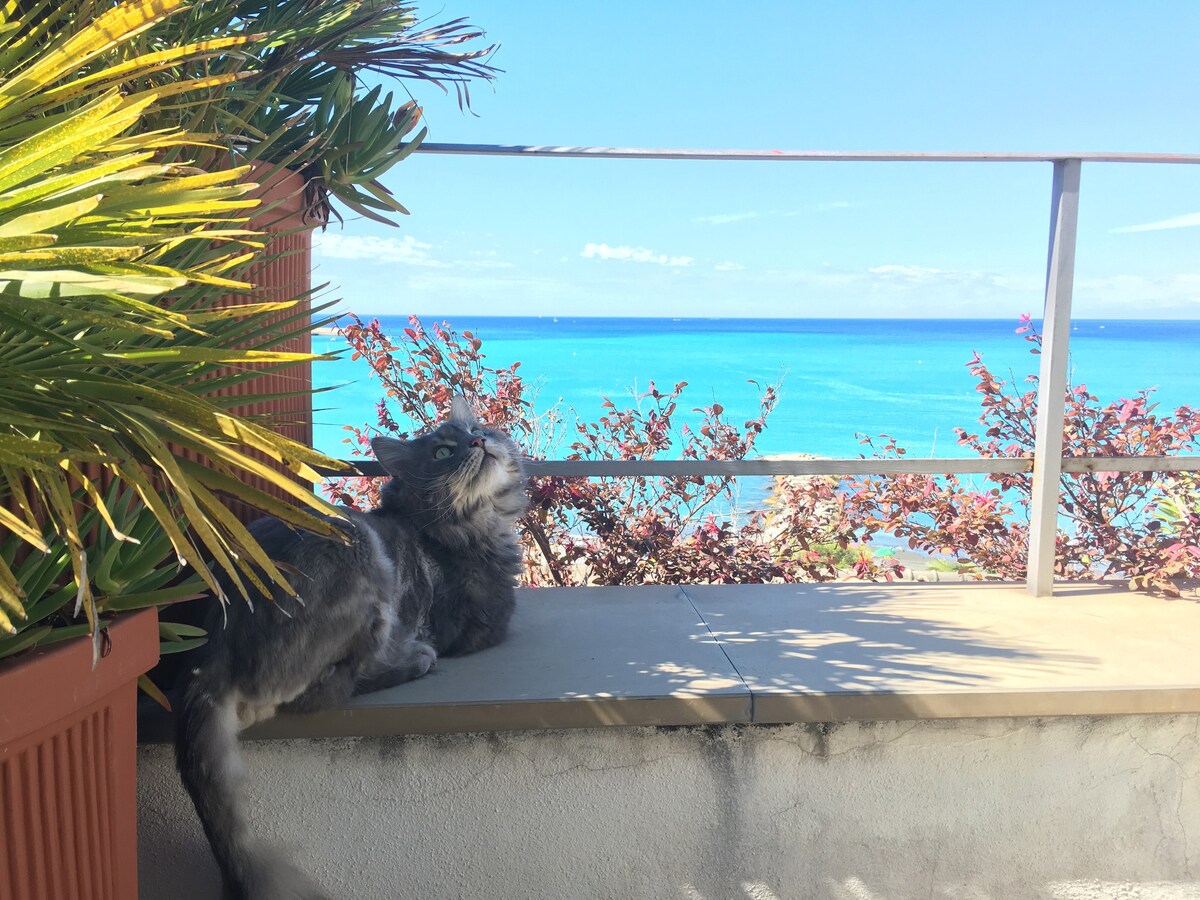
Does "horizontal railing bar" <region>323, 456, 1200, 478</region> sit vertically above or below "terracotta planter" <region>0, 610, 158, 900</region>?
above

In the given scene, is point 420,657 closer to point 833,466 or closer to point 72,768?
point 72,768

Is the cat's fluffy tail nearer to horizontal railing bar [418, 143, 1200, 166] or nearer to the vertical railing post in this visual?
horizontal railing bar [418, 143, 1200, 166]

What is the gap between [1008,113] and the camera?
37125 mm

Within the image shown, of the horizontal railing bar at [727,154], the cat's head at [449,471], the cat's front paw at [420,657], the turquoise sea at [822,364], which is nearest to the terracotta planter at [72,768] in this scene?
the cat's front paw at [420,657]

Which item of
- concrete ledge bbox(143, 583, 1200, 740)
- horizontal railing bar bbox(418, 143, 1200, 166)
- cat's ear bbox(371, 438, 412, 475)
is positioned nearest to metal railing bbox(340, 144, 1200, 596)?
horizontal railing bar bbox(418, 143, 1200, 166)

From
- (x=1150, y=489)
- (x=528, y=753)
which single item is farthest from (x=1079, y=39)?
(x=528, y=753)

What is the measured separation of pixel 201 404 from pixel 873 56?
3923cm

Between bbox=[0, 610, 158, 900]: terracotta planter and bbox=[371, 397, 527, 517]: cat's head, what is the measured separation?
110cm

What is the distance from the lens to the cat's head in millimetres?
2439

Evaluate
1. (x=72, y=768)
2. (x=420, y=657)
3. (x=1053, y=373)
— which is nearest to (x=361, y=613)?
(x=420, y=657)

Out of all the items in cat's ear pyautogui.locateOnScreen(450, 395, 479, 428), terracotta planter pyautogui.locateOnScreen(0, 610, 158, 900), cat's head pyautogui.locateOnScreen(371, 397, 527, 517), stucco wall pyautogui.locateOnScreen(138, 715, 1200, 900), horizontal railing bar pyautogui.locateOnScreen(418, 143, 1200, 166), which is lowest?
stucco wall pyautogui.locateOnScreen(138, 715, 1200, 900)

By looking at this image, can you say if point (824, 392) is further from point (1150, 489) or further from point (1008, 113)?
point (1008, 113)

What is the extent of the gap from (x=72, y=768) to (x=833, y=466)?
211 centimetres

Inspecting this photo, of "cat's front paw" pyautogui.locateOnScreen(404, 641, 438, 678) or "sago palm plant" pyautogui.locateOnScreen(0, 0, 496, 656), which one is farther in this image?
"cat's front paw" pyautogui.locateOnScreen(404, 641, 438, 678)
